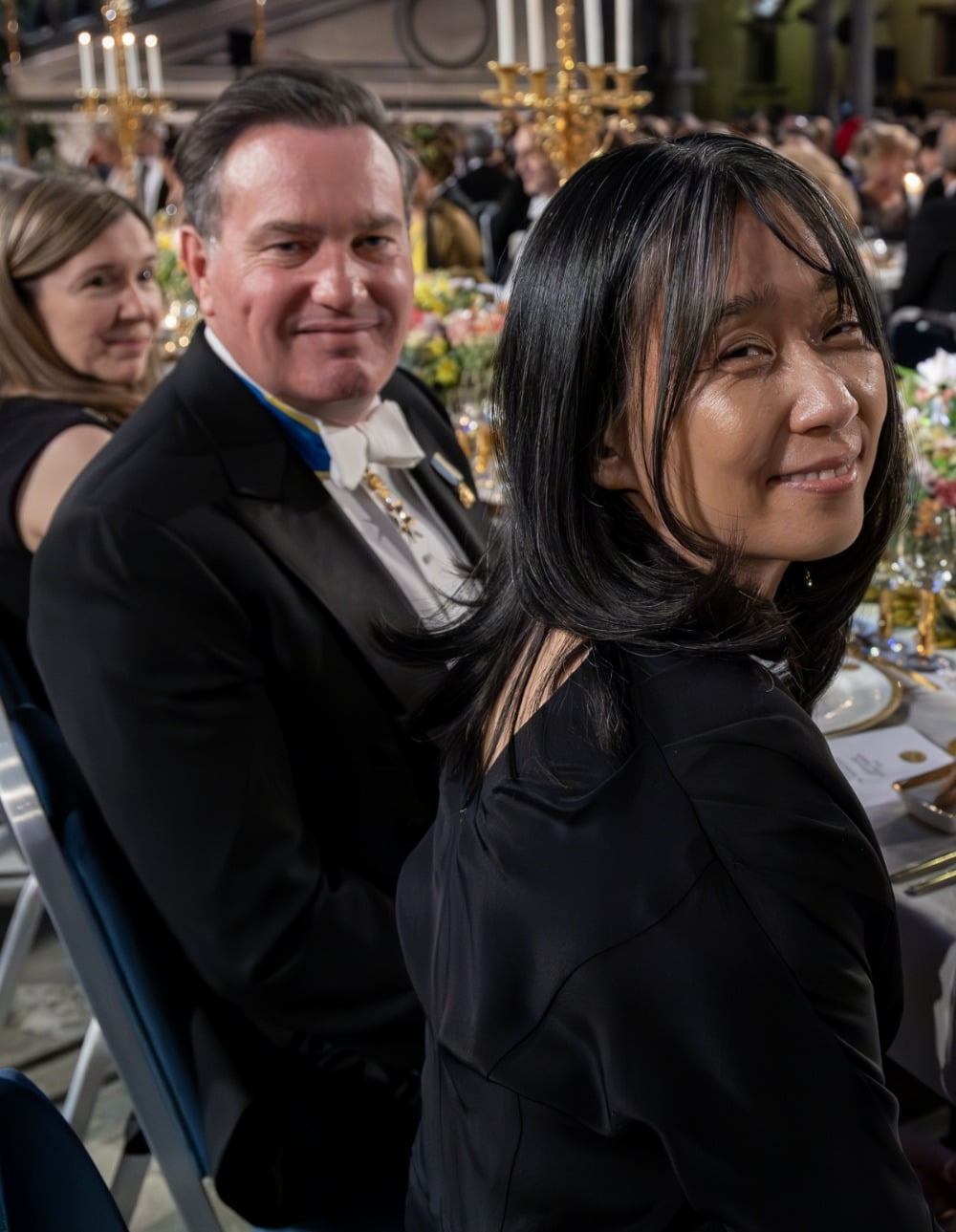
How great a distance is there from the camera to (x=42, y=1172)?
2.89ft

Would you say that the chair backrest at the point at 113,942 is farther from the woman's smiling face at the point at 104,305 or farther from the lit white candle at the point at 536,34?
the lit white candle at the point at 536,34

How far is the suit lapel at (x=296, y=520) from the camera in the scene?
165cm

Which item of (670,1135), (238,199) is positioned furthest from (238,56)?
(670,1135)

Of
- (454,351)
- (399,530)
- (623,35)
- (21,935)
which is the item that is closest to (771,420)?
(399,530)

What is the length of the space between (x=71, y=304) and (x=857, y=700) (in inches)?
74.6

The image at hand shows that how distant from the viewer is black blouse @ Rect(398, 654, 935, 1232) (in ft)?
2.73

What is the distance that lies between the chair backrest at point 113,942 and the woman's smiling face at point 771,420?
0.79 meters

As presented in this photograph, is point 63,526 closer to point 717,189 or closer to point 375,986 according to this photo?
point 375,986

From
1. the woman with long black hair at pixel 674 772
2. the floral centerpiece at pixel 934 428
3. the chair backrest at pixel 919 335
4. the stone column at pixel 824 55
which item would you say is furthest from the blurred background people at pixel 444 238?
the stone column at pixel 824 55

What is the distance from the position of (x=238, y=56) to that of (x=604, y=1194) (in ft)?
36.0

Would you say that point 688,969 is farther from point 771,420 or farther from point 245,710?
point 245,710

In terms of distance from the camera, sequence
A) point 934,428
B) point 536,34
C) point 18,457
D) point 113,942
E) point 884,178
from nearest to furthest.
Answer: point 113,942
point 934,428
point 18,457
point 536,34
point 884,178

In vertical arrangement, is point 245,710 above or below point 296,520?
below

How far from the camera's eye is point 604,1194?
93 centimetres
